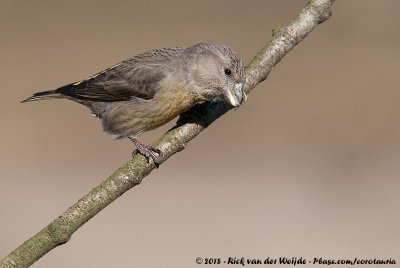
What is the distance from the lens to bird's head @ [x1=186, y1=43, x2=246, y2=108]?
488cm

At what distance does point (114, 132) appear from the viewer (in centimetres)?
568

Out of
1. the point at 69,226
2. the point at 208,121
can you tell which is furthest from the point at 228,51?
the point at 69,226

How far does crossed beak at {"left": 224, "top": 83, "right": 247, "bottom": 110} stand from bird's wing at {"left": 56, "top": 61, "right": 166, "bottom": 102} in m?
0.81

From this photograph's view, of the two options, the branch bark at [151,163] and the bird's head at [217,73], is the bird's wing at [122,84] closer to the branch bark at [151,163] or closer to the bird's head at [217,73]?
the bird's head at [217,73]

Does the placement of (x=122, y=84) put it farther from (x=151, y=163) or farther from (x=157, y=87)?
(x=151, y=163)

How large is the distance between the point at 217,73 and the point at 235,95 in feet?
1.21

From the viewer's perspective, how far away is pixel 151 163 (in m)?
4.25

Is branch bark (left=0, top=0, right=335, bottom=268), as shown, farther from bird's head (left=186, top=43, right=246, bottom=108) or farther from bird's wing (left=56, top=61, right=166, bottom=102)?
bird's wing (left=56, top=61, right=166, bottom=102)

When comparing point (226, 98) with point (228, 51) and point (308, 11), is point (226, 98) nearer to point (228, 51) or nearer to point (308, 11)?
point (228, 51)

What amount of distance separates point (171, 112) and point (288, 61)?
18.1 feet

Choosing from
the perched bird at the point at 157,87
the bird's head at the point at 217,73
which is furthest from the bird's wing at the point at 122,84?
the bird's head at the point at 217,73

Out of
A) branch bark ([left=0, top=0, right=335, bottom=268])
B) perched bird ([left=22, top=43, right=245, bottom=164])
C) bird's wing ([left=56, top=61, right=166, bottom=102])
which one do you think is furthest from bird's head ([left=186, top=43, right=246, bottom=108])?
bird's wing ([left=56, top=61, right=166, bottom=102])

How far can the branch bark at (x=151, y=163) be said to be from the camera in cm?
351

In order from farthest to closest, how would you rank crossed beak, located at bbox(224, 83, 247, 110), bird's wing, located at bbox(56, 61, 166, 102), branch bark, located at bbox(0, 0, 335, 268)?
bird's wing, located at bbox(56, 61, 166, 102), crossed beak, located at bbox(224, 83, 247, 110), branch bark, located at bbox(0, 0, 335, 268)
